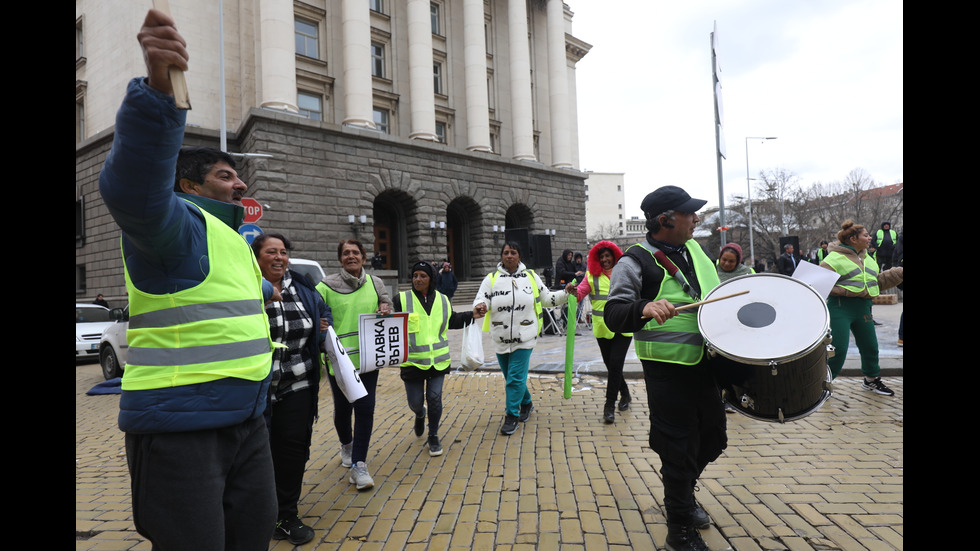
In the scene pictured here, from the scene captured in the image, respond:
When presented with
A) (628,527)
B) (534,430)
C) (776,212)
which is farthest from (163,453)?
(776,212)

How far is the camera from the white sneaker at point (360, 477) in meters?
4.00

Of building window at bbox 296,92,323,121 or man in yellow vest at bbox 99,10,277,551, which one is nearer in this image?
man in yellow vest at bbox 99,10,277,551

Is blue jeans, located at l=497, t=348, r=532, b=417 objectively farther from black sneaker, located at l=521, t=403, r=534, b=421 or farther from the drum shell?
the drum shell

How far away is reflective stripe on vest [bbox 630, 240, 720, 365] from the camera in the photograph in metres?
2.89

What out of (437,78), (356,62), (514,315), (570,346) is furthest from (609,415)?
(437,78)

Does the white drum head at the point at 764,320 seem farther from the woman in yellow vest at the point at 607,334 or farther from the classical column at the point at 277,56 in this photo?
the classical column at the point at 277,56

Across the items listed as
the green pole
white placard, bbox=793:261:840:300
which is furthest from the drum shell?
the green pole

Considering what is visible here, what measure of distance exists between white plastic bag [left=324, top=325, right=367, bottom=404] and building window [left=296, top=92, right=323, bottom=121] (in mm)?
22772

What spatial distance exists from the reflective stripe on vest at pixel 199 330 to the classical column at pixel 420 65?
24645 mm

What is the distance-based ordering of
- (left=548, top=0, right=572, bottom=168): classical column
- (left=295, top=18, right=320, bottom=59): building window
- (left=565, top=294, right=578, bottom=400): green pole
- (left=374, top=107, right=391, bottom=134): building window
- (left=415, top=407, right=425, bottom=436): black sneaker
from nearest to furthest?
1. (left=415, top=407, right=425, bottom=436): black sneaker
2. (left=565, top=294, right=578, bottom=400): green pole
3. (left=295, top=18, right=320, bottom=59): building window
4. (left=374, top=107, right=391, bottom=134): building window
5. (left=548, top=0, right=572, bottom=168): classical column

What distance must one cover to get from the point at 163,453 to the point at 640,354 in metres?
2.34

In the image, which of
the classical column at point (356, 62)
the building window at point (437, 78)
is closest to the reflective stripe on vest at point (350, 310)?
the classical column at point (356, 62)

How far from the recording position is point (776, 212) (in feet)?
139

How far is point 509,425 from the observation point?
540 cm
